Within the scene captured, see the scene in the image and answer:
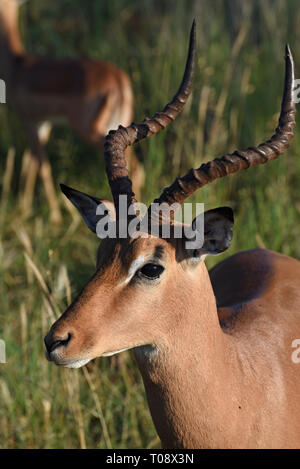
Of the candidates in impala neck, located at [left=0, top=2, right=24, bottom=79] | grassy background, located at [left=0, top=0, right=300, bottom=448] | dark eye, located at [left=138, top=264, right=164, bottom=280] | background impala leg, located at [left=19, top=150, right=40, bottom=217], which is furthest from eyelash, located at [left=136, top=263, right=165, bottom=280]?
impala neck, located at [left=0, top=2, right=24, bottom=79]

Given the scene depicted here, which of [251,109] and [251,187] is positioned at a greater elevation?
[251,109]

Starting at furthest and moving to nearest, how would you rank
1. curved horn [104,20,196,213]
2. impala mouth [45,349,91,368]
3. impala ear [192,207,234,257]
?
curved horn [104,20,196,213] → impala ear [192,207,234,257] → impala mouth [45,349,91,368]

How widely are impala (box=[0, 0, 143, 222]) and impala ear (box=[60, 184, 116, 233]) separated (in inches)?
139

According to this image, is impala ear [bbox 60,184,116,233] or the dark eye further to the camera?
impala ear [bbox 60,184,116,233]

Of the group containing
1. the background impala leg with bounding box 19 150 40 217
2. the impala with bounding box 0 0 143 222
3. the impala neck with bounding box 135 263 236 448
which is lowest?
the impala neck with bounding box 135 263 236 448

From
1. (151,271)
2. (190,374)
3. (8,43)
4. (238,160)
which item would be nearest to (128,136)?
(238,160)

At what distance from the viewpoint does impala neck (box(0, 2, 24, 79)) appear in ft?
23.2

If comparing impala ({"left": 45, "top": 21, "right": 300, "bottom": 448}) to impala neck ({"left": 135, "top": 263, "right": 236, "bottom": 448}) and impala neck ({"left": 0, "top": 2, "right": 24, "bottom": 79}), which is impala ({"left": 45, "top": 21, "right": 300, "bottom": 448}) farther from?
impala neck ({"left": 0, "top": 2, "right": 24, "bottom": 79})

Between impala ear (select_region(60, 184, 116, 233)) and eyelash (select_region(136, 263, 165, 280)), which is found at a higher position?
impala ear (select_region(60, 184, 116, 233))

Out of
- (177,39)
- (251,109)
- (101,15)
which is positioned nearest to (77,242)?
(251,109)

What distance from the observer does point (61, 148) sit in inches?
262

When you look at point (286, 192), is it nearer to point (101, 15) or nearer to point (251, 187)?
point (251, 187)
